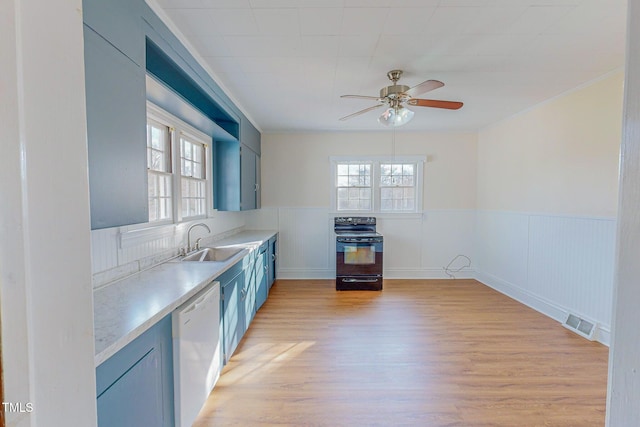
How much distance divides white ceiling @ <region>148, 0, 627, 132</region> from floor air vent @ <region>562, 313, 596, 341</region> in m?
2.44

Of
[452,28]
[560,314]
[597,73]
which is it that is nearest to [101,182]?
[452,28]

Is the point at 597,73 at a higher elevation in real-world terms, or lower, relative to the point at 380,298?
higher

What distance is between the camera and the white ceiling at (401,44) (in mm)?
1771

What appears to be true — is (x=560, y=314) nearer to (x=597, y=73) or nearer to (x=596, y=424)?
(x=596, y=424)

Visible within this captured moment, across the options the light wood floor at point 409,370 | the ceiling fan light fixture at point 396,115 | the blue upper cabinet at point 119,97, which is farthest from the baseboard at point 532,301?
the blue upper cabinet at point 119,97

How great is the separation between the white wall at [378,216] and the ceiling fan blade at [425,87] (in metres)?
2.46

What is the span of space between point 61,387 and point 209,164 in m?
3.31

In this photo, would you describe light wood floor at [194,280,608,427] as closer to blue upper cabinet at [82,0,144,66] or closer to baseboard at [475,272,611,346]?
baseboard at [475,272,611,346]

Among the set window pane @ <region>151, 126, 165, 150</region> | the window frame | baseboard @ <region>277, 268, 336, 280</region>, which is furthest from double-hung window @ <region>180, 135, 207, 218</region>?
baseboard @ <region>277, 268, 336, 280</region>

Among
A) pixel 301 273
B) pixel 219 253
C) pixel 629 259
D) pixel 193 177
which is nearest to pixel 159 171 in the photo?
pixel 193 177

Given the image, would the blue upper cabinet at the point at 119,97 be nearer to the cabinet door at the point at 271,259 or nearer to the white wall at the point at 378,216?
the cabinet door at the point at 271,259

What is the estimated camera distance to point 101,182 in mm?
1223

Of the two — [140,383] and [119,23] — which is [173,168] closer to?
[119,23]

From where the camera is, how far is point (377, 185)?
194 inches
